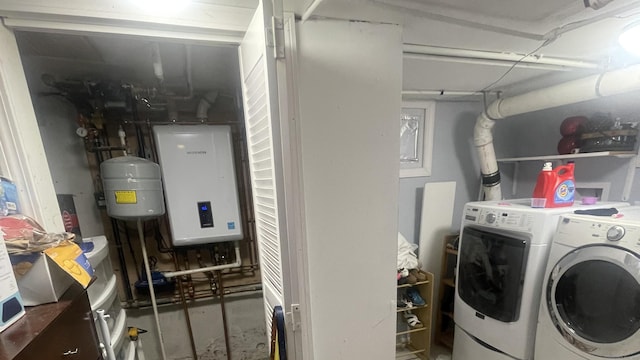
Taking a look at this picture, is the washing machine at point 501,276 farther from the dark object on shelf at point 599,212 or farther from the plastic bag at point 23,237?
the plastic bag at point 23,237

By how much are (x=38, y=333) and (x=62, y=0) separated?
908mm

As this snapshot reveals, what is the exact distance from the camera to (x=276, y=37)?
768 millimetres

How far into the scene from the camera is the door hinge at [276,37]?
2.42 ft

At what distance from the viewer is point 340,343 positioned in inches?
39.8

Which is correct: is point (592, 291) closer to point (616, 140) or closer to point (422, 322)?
point (616, 140)

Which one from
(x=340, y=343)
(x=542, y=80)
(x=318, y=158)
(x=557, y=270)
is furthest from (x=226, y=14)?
(x=542, y=80)

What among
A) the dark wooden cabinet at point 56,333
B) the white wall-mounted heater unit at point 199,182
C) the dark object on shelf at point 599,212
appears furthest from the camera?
the white wall-mounted heater unit at point 199,182

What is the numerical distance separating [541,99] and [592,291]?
110 cm

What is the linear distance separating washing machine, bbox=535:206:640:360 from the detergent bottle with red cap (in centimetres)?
21

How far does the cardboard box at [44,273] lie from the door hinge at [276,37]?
0.82m

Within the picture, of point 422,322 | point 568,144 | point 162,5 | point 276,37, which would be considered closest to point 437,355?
point 422,322

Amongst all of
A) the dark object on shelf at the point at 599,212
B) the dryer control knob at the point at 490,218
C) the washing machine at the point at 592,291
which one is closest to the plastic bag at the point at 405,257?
the dryer control knob at the point at 490,218

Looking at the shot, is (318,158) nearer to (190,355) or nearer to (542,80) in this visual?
(542,80)

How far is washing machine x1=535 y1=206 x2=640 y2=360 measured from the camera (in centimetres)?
102
